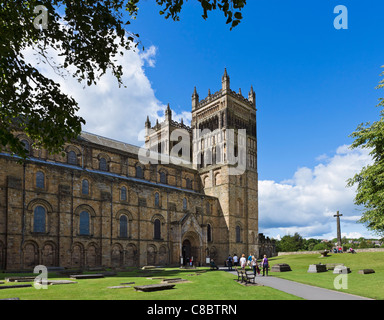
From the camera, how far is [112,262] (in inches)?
1560

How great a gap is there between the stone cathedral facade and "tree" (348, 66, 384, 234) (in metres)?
24.7

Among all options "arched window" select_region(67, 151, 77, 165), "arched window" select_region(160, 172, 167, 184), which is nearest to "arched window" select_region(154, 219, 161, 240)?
"arched window" select_region(160, 172, 167, 184)

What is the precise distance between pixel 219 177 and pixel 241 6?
1985 inches

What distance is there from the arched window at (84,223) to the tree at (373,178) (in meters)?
26.0

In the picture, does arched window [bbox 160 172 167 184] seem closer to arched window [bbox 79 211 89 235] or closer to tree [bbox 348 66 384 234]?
arched window [bbox 79 211 89 235]

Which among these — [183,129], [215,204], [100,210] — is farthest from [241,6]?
[183,129]

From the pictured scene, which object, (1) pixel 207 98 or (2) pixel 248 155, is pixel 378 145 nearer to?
(2) pixel 248 155

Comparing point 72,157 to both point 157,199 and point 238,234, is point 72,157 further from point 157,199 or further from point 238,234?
point 238,234

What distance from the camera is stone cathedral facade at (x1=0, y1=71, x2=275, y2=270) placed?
33.5 meters

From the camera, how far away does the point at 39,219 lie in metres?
34.2

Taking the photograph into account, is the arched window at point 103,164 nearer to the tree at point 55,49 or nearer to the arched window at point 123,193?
the arched window at point 123,193

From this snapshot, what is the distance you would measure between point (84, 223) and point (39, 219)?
16.5 ft

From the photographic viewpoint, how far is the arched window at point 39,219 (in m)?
33.8

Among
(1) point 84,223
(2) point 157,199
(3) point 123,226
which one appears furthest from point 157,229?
(1) point 84,223
